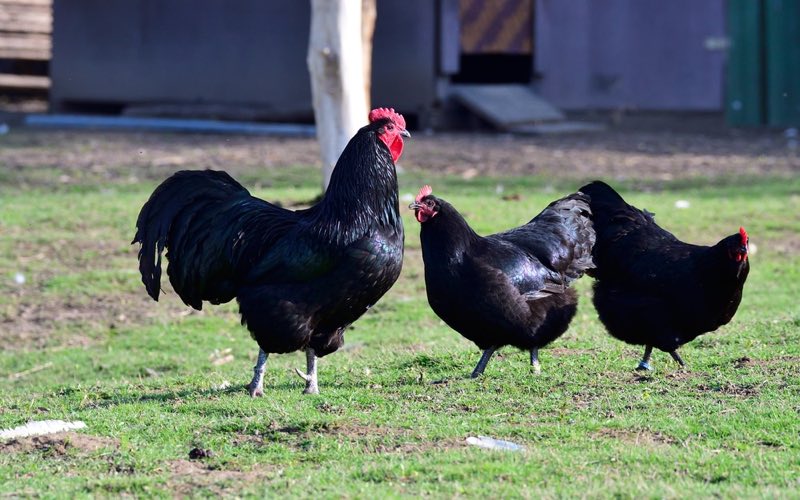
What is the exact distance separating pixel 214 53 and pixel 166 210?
1648 cm

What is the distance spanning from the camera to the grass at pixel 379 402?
5430mm

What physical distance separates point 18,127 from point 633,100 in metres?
13.6

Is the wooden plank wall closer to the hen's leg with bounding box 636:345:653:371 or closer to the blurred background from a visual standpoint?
the blurred background

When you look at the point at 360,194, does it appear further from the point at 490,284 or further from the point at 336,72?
the point at 336,72

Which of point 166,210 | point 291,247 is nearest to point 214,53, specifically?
point 166,210

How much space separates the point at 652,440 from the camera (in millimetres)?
6023

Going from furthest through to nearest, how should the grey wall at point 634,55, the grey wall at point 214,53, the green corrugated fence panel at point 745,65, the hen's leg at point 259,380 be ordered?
the grey wall at point 634,55 → the green corrugated fence panel at point 745,65 → the grey wall at point 214,53 → the hen's leg at point 259,380

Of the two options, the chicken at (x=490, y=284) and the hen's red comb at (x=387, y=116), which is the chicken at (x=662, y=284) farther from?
the hen's red comb at (x=387, y=116)

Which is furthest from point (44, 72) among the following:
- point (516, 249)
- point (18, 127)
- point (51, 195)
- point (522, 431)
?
point (522, 431)

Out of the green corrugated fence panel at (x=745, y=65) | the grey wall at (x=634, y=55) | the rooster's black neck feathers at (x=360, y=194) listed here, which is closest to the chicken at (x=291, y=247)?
the rooster's black neck feathers at (x=360, y=194)

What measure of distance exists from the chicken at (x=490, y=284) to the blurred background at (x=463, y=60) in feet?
44.6

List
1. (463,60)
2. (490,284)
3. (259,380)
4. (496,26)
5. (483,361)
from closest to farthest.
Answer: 1. (259,380)
2. (490,284)
3. (483,361)
4. (496,26)
5. (463,60)

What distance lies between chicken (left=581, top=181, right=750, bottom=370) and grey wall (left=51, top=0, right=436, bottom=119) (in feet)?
45.4

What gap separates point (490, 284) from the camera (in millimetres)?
7570
